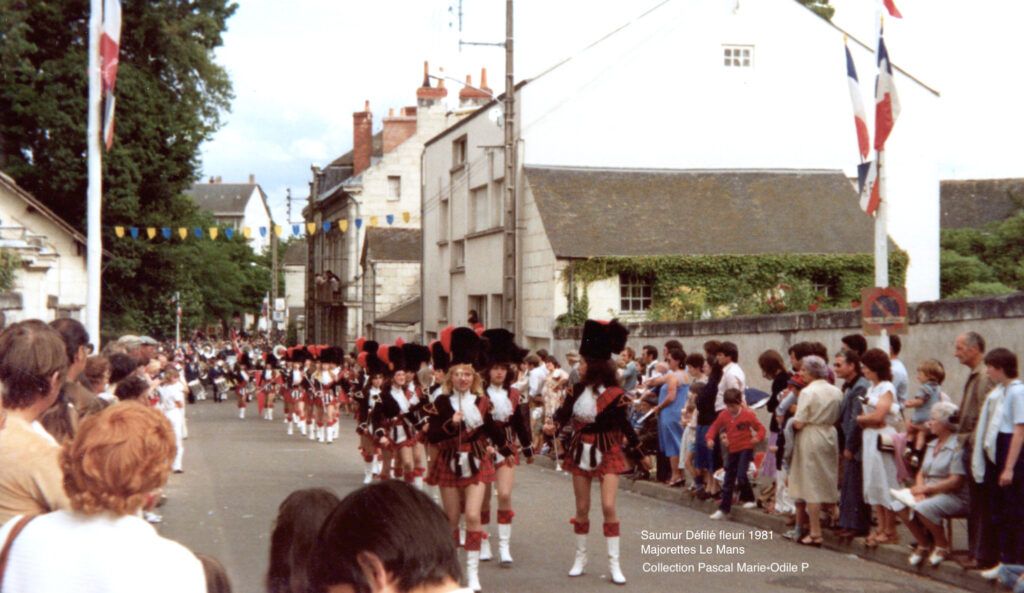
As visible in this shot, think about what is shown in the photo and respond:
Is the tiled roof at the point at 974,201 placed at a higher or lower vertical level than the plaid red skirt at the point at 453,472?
higher

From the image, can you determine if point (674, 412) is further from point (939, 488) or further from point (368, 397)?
point (939, 488)

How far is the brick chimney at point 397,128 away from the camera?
64500 millimetres

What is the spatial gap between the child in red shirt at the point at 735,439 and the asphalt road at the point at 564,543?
411 mm

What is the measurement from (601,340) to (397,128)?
54594 mm

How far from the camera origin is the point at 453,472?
1126 centimetres

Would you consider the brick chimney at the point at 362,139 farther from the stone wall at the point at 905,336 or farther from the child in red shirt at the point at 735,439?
the child in red shirt at the point at 735,439

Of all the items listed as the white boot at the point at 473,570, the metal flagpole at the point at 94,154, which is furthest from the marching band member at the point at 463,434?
the metal flagpole at the point at 94,154

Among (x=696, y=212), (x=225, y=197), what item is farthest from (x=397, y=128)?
(x=225, y=197)

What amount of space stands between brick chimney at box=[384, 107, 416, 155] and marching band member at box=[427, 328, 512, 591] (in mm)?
53754

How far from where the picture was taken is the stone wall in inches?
555

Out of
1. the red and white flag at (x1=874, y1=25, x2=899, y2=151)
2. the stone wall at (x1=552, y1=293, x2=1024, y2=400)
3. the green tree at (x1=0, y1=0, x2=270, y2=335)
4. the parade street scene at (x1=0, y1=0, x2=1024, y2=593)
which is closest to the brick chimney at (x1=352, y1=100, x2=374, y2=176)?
the parade street scene at (x1=0, y1=0, x2=1024, y2=593)

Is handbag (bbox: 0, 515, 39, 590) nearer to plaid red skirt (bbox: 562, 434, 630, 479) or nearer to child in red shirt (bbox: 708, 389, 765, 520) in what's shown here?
plaid red skirt (bbox: 562, 434, 630, 479)

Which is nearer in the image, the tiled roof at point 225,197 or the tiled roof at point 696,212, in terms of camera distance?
the tiled roof at point 696,212

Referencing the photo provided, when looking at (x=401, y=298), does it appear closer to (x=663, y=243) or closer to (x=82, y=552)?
(x=663, y=243)
